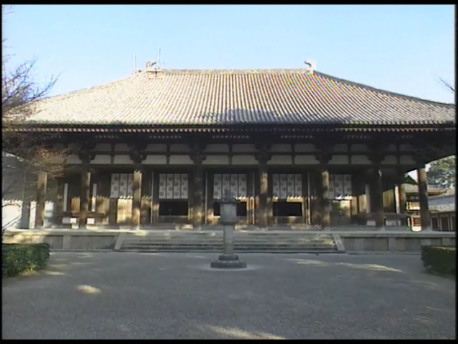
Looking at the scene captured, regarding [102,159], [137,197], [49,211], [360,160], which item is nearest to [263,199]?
[360,160]

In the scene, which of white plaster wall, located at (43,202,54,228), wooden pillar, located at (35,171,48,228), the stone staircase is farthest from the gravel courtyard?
white plaster wall, located at (43,202,54,228)

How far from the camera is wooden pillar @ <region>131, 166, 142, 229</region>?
49.3 ft

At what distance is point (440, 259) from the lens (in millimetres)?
8156

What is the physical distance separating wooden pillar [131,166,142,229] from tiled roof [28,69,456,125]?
255cm

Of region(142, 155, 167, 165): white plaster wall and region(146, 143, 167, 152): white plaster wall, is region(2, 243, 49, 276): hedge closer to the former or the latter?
region(142, 155, 167, 165): white plaster wall

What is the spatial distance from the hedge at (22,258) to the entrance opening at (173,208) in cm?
871

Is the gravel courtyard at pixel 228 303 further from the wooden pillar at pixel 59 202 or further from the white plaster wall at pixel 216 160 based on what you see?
the wooden pillar at pixel 59 202

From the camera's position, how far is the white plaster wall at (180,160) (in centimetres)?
1591

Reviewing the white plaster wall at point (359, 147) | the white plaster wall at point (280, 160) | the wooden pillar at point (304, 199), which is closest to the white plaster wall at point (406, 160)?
the white plaster wall at point (359, 147)

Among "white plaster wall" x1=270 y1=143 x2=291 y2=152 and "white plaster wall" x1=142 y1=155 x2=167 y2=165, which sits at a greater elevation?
"white plaster wall" x1=270 y1=143 x2=291 y2=152

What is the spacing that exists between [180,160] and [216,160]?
1627 mm

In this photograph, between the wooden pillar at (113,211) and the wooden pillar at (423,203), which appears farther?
the wooden pillar at (113,211)

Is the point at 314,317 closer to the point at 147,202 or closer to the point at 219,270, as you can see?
the point at 219,270

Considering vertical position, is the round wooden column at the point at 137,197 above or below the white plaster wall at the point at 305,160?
below
